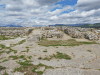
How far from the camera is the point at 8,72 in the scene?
21.5 ft

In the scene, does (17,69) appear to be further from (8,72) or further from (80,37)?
(80,37)

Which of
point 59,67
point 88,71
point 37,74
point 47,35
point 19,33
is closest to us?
point 37,74

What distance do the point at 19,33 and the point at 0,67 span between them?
19.9 m

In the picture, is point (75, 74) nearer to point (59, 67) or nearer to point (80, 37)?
point (59, 67)

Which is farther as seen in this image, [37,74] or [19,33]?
[19,33]

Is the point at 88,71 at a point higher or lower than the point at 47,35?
lower

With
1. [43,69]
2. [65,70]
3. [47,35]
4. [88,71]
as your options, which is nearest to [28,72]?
[43,69]

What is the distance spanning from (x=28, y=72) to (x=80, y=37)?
791 inches

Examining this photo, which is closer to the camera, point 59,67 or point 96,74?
point 96,74

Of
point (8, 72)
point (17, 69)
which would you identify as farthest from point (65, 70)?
point (8, 72)

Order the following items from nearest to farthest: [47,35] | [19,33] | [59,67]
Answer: [59,67] < [47,35] < [19,33]

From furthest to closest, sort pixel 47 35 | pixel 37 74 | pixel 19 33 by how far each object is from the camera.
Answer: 1. pixel 19 33
2. pixel 47 35
3. pixel 37 74

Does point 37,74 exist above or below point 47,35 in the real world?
below

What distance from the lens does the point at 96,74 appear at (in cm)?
646
